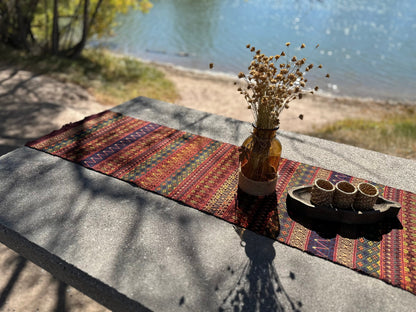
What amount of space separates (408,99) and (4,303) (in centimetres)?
1027

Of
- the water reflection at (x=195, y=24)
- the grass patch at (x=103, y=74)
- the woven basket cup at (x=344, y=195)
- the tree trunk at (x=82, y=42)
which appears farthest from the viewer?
the water reflection at (x=195, y=24)

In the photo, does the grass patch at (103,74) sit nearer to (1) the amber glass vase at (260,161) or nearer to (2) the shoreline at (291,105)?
(2) the shoreline at (291,105)

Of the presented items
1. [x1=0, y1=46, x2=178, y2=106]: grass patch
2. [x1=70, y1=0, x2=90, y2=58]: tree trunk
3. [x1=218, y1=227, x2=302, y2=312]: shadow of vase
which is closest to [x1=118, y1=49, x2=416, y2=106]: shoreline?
[x1=0, y1=46, x2=178, y2=106]: grass patch

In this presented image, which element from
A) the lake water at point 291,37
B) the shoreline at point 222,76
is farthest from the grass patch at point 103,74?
the lake water at point 291,37

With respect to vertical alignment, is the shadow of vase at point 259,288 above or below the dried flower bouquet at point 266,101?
below

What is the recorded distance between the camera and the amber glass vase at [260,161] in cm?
186

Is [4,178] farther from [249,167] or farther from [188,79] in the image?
[188,79]

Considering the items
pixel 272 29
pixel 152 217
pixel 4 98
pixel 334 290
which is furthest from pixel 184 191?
pixel 272 29

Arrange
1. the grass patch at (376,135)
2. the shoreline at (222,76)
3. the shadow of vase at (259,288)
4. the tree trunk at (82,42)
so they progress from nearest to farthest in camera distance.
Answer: the shadow of vase at (259,288), the grass patch at (376,135), the tree trunk at (82,42), the shoreline at (222,76)

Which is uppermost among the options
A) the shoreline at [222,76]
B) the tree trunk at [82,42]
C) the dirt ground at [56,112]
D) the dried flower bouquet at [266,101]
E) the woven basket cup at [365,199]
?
the dried flower bouquet at [266,101]

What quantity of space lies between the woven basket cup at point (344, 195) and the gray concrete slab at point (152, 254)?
344 millimetres

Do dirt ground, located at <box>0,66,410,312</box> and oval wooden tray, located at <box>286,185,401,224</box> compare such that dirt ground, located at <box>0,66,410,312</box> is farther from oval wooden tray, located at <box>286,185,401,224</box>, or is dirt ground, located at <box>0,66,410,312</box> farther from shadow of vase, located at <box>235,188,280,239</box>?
oval wooden tray, located at <box>286,185,401,224</box>

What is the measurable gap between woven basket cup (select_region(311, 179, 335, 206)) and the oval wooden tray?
3cm

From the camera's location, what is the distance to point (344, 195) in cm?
177
